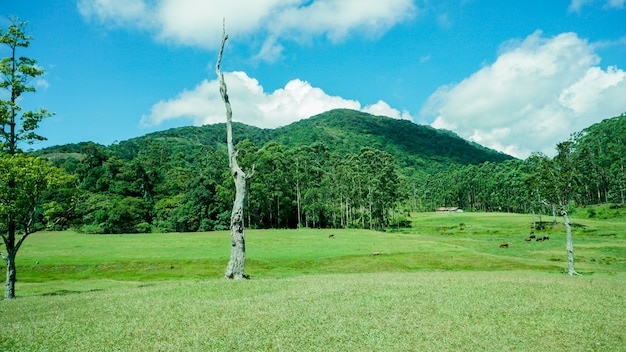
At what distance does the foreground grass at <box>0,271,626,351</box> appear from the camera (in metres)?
12.2

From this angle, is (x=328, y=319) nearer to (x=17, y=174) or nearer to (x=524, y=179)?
(x=17, y=174)

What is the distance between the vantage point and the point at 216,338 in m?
12.7

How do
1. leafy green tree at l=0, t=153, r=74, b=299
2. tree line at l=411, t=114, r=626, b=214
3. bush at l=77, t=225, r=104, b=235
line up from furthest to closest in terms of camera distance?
tree line at l=411, t=114, r=626, b=214, bush at l=77, t=225, r=104, b=235, leafy green tree at l=0, t=153, r=74, b=299

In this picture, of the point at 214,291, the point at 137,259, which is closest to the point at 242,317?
the point at 214,291

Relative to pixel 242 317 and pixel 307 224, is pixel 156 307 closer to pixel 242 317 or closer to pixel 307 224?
pixel 242 317

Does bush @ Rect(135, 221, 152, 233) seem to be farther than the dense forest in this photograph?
No

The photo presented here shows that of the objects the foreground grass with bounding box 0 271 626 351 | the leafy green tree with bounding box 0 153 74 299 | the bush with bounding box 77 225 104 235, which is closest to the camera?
the foreground grass with bounding box 0 271 626 351

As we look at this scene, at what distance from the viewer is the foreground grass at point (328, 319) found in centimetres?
1223

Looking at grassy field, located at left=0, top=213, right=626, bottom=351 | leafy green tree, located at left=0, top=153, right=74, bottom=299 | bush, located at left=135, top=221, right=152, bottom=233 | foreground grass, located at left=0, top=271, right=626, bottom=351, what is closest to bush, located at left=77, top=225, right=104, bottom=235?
bush, located at left=135, top=221, right=152, bottom=233

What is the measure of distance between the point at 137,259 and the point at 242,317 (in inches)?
1344

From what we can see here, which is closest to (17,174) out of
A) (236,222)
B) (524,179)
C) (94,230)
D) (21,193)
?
(21,193)

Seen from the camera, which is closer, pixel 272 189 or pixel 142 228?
pixel 142 228

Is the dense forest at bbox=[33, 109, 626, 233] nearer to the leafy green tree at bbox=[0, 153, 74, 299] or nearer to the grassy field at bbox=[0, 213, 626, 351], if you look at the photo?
the leafy green tree at bbox=[0, 153, 74, 299]

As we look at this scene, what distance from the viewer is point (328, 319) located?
48.6ft
